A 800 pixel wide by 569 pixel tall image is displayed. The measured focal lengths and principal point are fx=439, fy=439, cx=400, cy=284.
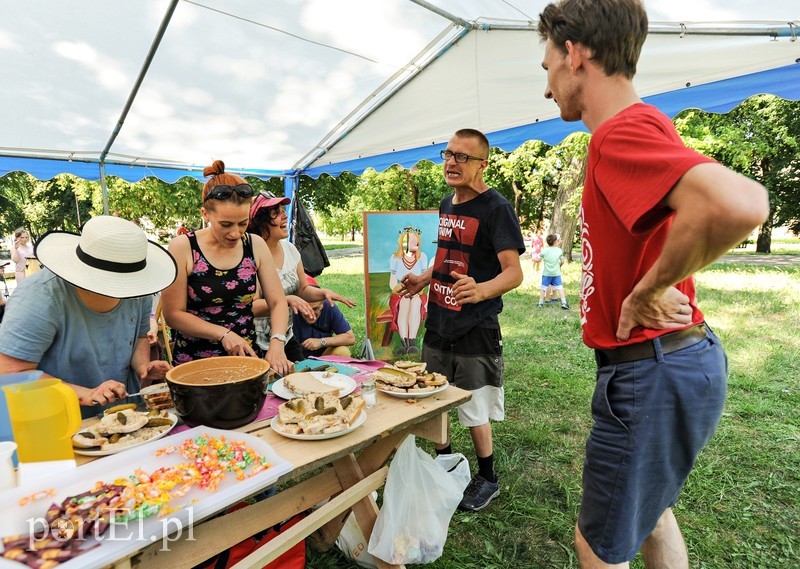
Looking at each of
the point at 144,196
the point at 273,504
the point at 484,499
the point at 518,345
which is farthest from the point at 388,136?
the point at 144,196

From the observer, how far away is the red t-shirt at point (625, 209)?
917mm

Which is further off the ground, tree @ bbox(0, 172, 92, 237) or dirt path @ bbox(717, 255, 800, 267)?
tree @ bbox(0, 172, 92, 237)

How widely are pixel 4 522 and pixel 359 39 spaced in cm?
387

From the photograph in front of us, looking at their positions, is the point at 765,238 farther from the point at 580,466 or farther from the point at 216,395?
the point at 216,395

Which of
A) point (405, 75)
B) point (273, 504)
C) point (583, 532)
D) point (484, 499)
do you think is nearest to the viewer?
point (583, 532)

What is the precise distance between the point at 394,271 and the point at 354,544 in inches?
121

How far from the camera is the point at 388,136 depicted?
504cm

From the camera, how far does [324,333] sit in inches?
157

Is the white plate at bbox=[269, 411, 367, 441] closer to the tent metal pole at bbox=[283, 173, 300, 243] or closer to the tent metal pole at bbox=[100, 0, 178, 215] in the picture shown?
the tent metal pole at bbox=[100, 0, 178, 215]

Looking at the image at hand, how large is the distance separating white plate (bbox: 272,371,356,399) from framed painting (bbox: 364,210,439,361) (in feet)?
9.72

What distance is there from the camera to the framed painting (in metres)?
4.72

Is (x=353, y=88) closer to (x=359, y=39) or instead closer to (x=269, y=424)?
(x=359, y=39)

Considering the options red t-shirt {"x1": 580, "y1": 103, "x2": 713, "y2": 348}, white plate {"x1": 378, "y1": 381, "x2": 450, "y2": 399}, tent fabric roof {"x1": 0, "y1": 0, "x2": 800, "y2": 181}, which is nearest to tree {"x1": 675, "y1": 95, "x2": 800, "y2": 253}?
tent fabric roof {"x1": 0, "y1": 0, "x2": 800, "y2": 181}

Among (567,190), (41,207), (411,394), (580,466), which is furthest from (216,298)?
(41,207)
